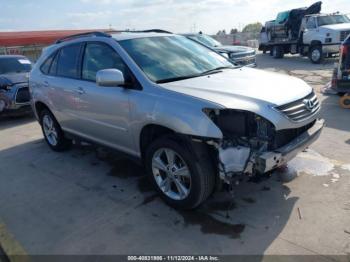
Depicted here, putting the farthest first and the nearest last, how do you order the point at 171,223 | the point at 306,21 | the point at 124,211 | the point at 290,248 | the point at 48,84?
the point at 306,21 → the point at 48,84 → the point at 124,211 → the point at 171,223 → the point at 290,248

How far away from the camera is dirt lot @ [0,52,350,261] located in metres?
3.19

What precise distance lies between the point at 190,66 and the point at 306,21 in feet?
55.5

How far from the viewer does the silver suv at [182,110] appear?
127 inches

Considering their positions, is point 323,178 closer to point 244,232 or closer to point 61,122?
point 244,232

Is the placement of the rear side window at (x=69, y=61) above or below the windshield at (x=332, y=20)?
below

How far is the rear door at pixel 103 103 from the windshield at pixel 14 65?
6.03 m

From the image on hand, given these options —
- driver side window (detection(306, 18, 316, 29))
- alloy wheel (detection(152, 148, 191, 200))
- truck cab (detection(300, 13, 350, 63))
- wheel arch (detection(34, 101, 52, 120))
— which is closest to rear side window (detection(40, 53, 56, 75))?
wheel arch (detection(34, 101, 52, 120))

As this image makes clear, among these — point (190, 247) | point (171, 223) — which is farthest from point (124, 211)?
point (190, 247)

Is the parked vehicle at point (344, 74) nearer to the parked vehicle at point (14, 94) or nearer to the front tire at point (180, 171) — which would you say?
the front tire at point (180, 171)

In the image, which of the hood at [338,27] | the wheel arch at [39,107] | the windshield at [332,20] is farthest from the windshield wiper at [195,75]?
the windshield at [332,20]

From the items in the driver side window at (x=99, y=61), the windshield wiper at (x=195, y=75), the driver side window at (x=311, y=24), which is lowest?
the windshield wiper at (x=195, y=75)

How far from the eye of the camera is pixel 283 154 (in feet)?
10.6

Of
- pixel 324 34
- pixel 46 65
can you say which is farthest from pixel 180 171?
pixel 324 34

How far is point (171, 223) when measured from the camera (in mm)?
3564
